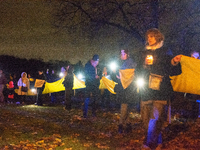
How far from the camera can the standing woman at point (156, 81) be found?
414 cm

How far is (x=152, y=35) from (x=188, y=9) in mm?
10449

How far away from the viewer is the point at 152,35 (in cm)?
439

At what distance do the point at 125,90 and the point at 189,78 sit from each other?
5.33 ft

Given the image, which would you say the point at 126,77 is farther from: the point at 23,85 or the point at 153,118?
the point at 23,85

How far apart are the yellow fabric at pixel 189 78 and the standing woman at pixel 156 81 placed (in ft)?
3.91

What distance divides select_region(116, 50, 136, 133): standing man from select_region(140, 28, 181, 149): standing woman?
4.63 feet

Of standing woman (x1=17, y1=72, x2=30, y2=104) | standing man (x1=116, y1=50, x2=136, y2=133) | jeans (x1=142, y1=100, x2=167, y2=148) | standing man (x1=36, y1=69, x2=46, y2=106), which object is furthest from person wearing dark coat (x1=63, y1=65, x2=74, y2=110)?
jeans (x1=142, y1=100, x2=167, y2=148)

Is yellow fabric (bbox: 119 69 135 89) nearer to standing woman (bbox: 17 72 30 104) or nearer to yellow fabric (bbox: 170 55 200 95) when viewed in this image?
yellow fabric (bbox: 170 55 200 95)

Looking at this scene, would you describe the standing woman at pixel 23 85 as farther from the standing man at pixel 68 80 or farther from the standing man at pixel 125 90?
the standing man at pixel 125 90

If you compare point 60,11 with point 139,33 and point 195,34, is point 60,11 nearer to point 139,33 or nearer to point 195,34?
point 139,33

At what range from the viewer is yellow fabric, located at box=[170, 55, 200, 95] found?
5262 mm

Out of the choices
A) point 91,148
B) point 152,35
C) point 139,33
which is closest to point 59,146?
point 91,148

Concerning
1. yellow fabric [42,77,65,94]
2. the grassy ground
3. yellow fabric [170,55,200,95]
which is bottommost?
the grassy ground

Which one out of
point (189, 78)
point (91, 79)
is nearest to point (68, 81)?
point (91, 79)
